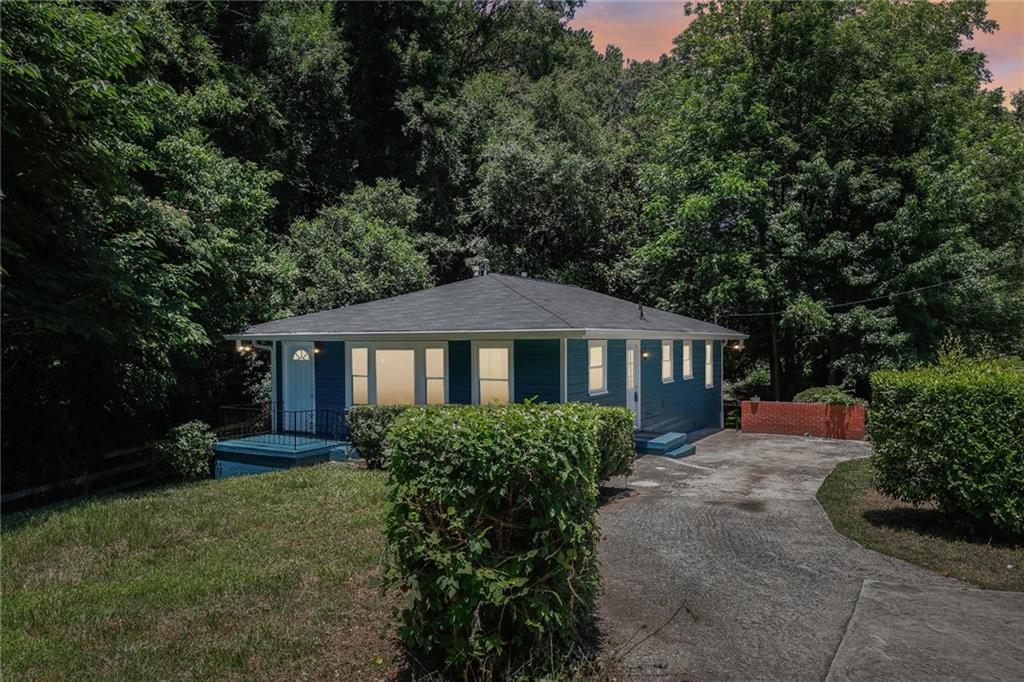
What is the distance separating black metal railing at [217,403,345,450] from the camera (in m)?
14.6

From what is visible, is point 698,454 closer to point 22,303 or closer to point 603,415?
point 603,415

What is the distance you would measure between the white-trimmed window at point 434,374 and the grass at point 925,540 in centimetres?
799

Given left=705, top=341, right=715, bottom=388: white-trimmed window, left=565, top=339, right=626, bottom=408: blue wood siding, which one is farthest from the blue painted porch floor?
left=705, top=341, right=715, bottom=388: white-trimmed window

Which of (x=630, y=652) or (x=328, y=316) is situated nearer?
(x=630, y=652)

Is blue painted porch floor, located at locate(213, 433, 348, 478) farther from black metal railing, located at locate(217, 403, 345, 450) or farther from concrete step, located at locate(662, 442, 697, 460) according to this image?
concrete step, located at locate(662, 442, 697, 460)

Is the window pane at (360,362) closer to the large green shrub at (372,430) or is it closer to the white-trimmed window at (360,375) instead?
the white-trimmed window at (360,375)

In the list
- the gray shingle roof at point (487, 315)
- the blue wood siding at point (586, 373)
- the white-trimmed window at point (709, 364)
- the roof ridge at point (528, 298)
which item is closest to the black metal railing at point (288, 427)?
the gray shingle roof at point (487, 315)

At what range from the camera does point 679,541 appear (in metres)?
7.12

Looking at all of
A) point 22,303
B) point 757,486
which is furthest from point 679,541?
point 22,303

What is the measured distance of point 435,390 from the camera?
1410 centimetres

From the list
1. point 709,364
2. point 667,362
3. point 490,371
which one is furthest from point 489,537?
point 709,364

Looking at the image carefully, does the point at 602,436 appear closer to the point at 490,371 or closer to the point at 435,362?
the point at 490,371

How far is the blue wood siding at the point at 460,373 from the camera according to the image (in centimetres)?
1347

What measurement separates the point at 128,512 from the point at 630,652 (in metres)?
7.28
